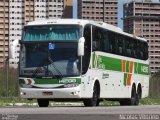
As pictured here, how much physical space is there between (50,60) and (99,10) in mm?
82515

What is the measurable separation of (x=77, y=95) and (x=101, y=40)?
3.35 m

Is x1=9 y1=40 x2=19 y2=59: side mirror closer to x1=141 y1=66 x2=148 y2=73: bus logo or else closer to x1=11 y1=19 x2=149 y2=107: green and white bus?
x1=11 y1=19 x2=149 y2=107: green and white bus

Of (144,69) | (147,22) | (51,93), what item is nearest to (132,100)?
(144,69)

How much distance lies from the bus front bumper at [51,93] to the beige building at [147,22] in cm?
6803

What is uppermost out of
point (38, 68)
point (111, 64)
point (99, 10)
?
point (38, 68)

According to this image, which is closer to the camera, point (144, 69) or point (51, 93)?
point (51, 93)

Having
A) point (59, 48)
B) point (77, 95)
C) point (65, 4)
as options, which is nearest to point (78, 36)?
point (59, 48)

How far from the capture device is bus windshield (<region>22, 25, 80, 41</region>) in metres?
23.8

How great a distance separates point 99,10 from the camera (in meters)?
105

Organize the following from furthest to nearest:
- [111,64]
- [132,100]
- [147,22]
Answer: [147,22]
[132,100]
[111,64]

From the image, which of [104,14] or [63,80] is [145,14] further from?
[63,80]

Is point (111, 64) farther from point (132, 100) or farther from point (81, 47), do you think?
point (81, 47)

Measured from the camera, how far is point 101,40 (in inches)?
1014

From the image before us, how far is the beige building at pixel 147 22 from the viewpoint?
95.9 metres
